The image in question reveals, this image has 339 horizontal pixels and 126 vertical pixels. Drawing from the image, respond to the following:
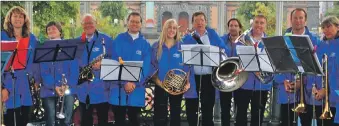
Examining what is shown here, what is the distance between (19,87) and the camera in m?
5.55

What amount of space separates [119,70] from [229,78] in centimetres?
141

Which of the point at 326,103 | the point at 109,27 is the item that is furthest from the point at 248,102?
the point at 109,27

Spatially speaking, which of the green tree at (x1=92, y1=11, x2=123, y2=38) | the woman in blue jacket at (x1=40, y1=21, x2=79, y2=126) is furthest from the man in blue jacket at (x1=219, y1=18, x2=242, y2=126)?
the green tree at (x1=92, y1=11, x2=123, y2=38)

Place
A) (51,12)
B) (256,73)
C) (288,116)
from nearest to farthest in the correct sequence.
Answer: (288,116)
(256,73)
(51,12)

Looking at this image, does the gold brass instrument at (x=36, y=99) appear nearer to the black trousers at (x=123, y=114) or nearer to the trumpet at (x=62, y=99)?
the trumpet at (x=62, y=99)

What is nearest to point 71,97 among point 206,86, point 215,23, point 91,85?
point 91,85

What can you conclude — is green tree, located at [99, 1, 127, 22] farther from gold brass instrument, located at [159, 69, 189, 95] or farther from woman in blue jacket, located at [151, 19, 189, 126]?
gold brass instrument, located at [159, 69, 189, 95]

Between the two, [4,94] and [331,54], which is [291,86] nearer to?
[331,54]

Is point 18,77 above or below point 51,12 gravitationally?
below

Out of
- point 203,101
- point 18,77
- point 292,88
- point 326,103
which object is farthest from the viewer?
point 203,101

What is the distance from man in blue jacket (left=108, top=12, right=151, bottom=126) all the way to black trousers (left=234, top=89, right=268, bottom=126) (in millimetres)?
1213

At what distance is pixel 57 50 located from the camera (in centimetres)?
546

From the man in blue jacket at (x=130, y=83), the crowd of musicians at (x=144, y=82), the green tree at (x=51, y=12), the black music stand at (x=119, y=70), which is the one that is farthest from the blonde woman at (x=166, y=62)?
the green tree at (x=51, y=12)

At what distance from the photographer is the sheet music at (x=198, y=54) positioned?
18.6 ft
